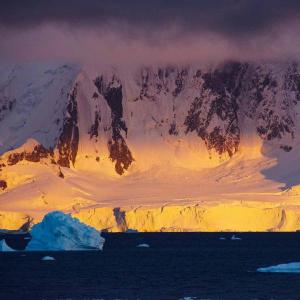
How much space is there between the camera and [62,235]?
7195 inches

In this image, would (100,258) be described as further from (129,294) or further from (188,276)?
(129,294)

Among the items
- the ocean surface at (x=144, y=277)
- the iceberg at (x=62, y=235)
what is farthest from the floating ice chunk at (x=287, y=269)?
the iceberg at (x=62, y=235)

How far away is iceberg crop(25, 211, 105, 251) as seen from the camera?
176750mm

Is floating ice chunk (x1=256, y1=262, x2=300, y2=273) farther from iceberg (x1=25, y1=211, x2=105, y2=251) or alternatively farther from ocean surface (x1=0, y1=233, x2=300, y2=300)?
iceberg (x1=25, y1=211, x2=105, y2=251)

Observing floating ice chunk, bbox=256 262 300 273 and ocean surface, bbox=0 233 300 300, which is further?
floating ice chunk, bbox=256 262 300 273

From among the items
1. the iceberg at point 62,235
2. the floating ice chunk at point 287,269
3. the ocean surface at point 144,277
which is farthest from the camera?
the iceberg at point 62,235

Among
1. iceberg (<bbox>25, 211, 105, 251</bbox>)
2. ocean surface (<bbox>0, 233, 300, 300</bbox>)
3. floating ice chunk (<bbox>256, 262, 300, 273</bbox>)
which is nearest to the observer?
ocean surface (<bbox>0, 233, 300, 300</bbox>)

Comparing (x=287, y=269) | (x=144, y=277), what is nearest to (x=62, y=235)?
(x=144, y=277)

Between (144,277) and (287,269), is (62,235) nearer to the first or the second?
(144,277)

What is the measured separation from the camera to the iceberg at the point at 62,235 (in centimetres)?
17675

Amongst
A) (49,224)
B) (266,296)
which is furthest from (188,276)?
(49,224)

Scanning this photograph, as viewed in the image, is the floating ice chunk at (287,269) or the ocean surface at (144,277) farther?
the floating ice chunk at (287,269)

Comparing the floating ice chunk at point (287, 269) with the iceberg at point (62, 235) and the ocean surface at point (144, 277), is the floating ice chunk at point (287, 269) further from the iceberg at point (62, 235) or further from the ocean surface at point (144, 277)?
the iceberg at point (62, 235)

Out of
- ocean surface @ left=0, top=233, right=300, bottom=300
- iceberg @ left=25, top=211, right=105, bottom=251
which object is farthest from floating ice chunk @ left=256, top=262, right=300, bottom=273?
iceberg @ left=25, top=211, right=105, bottom=251
